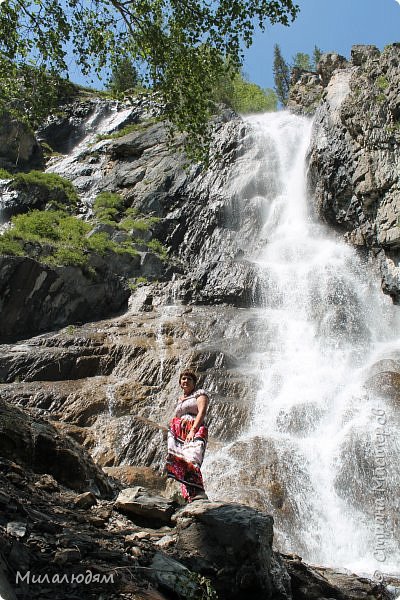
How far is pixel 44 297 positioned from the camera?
18.2 meters

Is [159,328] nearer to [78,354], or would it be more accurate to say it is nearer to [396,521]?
[78,354]

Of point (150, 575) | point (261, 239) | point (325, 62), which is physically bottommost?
point (150, 575)

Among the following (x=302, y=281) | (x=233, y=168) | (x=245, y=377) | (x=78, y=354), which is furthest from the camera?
(x=233, y=168)

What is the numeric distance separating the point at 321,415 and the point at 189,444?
24.5 feet

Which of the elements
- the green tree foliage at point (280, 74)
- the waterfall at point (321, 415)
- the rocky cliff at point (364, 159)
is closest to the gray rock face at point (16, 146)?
the waterfall at point (321, 415)

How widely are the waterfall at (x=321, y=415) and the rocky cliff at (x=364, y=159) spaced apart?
106 cm

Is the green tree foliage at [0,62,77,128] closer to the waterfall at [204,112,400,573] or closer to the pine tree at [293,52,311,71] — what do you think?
the waterfall at [204,112,400,573]

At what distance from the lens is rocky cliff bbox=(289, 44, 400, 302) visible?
19.1 meters

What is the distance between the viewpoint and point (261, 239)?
2475 centimetres

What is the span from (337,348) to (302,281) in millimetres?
4652

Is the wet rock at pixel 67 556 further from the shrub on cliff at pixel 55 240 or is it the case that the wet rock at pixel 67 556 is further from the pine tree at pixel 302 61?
the pine tree at pixel 302 61

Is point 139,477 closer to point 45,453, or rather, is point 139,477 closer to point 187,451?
point 45,453

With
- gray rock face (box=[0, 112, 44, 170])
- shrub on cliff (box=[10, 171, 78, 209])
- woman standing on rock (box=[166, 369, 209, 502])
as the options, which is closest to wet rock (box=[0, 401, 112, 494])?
woman standing on rock (box=[166, 369, 209, 502])

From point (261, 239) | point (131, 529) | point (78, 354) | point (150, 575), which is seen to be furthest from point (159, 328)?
point (150, 575)
